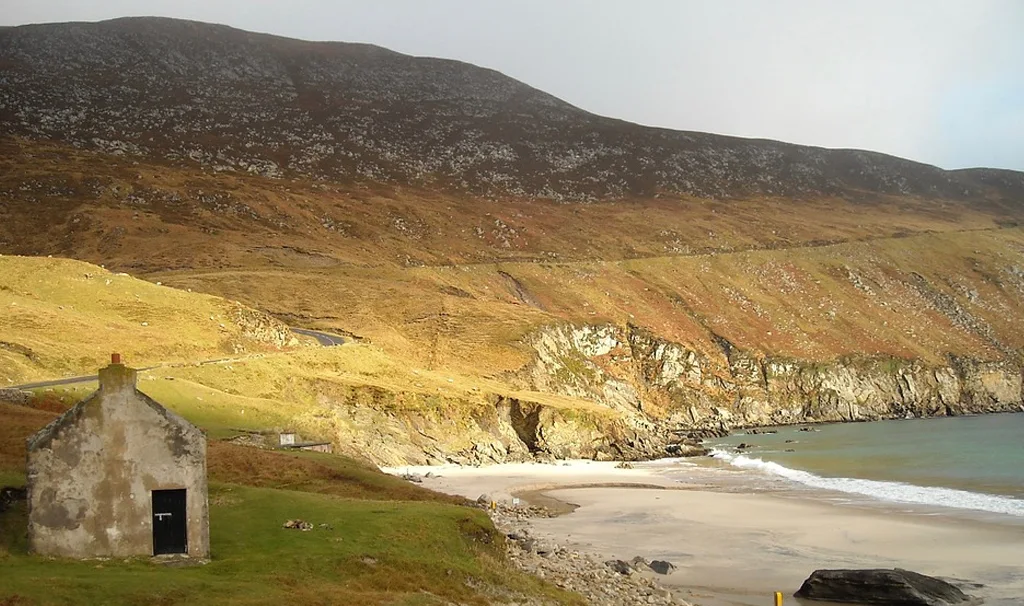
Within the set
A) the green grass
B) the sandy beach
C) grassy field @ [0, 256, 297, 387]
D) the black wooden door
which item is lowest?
the sandy beach

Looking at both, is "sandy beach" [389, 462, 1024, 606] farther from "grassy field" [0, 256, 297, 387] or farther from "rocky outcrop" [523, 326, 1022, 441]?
"rocky outcrop" [523, 326, 1022, 441]

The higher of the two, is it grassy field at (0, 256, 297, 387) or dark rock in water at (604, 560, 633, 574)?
grassy field at (0, 256, 297, 387)

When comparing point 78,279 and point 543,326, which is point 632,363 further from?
point 78,279

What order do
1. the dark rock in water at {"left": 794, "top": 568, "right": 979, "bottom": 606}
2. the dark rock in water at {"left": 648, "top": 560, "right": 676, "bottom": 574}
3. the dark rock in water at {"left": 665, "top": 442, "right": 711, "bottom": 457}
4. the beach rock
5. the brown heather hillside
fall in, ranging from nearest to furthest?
the beach rock → the dark rock in water at {"left": 794, "top": 568, "right": 979, "bottom": 606} → the dark rock in water at {"left": 648, "top": 560, "right": 676, "bottom": 574} → the brown heather hillside → the dark rock in water at {"left": 665, "top": 442, "right": 711, "bottom": 457}

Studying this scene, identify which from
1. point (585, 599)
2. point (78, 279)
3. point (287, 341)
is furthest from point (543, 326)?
point (585, 599)

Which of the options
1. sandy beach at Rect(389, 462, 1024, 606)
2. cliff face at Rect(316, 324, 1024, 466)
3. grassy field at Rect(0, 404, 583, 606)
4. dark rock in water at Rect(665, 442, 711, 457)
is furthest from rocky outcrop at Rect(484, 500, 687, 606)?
dark rock in water at Rect(665, 442, 711, 457)

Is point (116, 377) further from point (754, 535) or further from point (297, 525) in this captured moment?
point (754, 535)

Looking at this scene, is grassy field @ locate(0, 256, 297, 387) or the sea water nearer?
the sea water

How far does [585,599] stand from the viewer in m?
22.4

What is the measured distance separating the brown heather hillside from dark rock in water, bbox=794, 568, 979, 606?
28.1 metres

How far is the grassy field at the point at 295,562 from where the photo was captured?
16.5 metres

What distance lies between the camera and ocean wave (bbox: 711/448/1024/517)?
40031mm

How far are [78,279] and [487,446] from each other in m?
33.0

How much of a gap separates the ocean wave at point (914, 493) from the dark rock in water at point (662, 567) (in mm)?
17619
